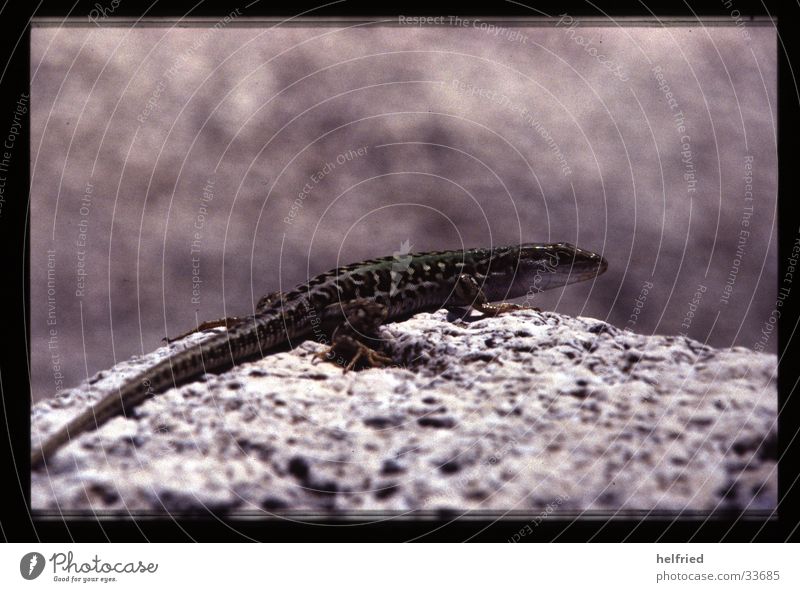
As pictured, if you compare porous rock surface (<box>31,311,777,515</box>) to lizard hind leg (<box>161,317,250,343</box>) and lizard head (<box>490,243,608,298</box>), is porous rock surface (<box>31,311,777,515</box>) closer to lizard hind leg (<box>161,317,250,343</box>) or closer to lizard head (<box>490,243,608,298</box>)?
lizard hind leg (<box>161,317,250,343</box>)

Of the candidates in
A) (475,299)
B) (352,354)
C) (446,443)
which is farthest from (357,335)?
(446,443)

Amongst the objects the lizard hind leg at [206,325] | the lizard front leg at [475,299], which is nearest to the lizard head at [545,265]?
the lizard front leg at [475,299]

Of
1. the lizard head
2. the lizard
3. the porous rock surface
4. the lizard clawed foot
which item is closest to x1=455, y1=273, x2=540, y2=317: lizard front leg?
the lizard

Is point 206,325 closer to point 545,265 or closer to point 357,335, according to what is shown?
point 357,335

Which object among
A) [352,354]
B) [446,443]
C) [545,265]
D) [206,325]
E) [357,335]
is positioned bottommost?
[446,443]

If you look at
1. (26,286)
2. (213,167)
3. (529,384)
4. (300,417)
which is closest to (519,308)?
(529,384)

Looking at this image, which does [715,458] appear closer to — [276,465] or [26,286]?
[276,465]

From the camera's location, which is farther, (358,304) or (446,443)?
(358,304)

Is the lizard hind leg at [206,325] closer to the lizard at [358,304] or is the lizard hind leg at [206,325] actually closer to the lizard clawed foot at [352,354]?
the lizard at [358,304]
